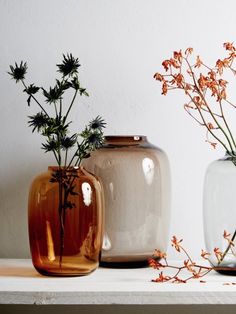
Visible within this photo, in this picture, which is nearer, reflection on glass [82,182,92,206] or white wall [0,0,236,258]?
reflection on glass [82,182,92,206]

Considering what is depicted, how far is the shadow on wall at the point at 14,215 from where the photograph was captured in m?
1.30

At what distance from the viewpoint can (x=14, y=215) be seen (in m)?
1.30

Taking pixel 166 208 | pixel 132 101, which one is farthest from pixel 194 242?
pixel 132 101

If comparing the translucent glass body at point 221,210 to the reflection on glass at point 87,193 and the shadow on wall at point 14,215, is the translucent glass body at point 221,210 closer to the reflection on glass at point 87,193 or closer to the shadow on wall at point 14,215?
the reflection on glass at point 87,193

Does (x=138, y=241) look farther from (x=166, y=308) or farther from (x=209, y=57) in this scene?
(x=209, y=57)

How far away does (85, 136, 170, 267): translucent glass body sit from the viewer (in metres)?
1.17

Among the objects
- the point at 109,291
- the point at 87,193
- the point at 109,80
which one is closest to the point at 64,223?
the point at 87,193

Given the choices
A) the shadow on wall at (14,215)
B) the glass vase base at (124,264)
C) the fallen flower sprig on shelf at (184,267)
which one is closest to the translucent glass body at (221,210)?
the fallen flower sprig on shelf at (184,267)

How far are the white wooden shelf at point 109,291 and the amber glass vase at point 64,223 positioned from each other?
0.10ft

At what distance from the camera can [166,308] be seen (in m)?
1.31

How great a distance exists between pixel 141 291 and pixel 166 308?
1.21 ft

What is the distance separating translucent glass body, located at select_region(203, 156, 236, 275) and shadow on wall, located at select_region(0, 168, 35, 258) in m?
0.36

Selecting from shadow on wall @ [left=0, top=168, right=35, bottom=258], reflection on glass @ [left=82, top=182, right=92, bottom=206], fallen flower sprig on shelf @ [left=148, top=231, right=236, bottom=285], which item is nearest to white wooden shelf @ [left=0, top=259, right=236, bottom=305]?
fallen flower sprig on shelf @ [left=148, top=231, right=236, bottom=285]

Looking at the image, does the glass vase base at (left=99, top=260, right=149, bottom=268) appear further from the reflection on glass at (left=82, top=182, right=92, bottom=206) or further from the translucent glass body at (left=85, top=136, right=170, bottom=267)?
the reflection on glass at (left=82, top=182, right=92, bottom=206)
